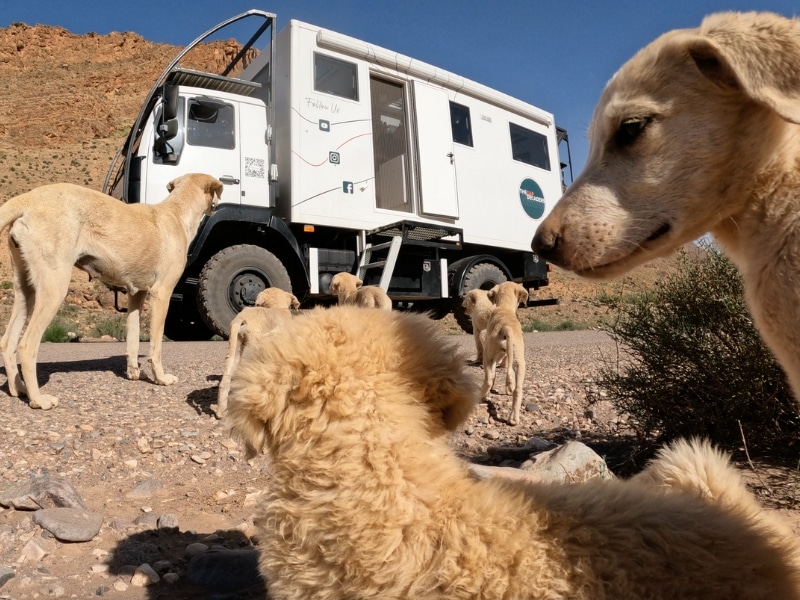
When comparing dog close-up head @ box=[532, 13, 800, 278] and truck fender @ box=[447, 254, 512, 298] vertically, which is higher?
truck fender @ box=[447, 254, 512, 298]

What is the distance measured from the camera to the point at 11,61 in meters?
75.2

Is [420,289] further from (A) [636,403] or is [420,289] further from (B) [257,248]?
(A) [636,403]

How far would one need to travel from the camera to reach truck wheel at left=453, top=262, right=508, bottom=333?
13.7m

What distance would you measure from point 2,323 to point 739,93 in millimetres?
23057

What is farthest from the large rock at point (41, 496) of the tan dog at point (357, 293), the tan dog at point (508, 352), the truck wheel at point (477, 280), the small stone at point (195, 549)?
the truck wheel at point (477, 280)

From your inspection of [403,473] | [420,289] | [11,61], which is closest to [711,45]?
[403,473]

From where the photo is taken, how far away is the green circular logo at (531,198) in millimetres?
14945

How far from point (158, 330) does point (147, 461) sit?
3.02 meters

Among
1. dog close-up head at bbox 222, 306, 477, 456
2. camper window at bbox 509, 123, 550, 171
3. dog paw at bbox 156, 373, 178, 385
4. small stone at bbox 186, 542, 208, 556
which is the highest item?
camper window at bbox 509, 123, 550, 171

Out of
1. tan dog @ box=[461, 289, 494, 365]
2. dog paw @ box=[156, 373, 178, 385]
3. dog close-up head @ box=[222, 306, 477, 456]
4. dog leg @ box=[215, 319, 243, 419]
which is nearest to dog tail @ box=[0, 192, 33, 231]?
dog paw @ box=[156, 373, 178, 385]

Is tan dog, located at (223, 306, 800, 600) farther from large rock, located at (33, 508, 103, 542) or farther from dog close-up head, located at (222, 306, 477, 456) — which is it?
large rock, located at (33, 508, 103, 542)

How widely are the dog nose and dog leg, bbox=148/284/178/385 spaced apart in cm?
562

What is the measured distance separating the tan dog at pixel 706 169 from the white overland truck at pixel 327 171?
8603mm

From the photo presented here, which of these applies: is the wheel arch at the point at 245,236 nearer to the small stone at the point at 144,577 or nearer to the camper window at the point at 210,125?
the camper window at the point at 210,125
